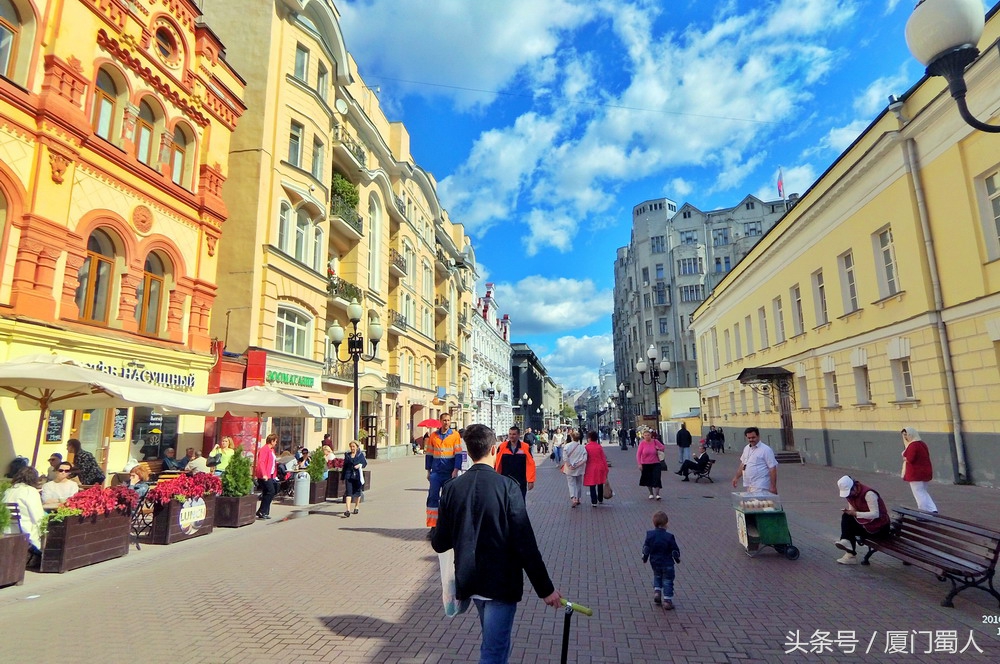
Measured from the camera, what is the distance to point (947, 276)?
45.2 ft

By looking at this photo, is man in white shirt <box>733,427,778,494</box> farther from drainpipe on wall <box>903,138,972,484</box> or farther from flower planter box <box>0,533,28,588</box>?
flower planter box <box>0,533,28,588</box>

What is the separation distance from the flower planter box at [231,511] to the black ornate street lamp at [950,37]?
12111mm

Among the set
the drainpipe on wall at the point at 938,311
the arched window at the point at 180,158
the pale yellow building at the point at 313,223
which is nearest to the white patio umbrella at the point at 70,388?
the arched window at the point at 180,158

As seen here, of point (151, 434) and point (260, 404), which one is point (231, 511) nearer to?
point (260, 404)

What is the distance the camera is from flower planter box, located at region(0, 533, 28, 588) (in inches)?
247

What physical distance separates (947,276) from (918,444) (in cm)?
846

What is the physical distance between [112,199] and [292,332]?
8381 mm

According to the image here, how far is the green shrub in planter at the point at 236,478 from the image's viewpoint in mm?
10750

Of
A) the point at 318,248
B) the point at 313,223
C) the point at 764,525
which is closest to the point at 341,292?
the point at 318,248

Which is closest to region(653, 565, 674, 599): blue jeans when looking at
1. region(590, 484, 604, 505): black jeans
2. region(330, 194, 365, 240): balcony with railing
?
region(590, 484, 604, 505): black jeans

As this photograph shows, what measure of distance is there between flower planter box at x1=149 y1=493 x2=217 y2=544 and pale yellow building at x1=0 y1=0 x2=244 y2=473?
12.7ft

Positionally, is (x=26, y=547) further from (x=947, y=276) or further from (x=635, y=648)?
(x=947, y=276)

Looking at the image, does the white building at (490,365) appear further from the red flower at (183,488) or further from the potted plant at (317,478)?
the red flower at (183,488)

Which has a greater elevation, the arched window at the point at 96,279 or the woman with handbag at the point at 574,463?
the arched window at the point at 96,279
